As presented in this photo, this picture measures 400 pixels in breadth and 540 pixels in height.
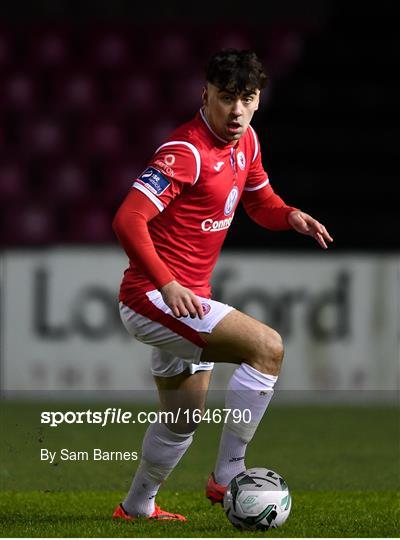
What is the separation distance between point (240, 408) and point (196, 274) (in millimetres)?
504

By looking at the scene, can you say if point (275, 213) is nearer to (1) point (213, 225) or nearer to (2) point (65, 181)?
(1) point (213, 225)

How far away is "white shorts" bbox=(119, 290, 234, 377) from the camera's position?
A: 4395mm

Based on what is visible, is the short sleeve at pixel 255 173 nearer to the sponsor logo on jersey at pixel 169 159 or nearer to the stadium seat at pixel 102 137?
the sponsor logo on jersey at pixel 169 159

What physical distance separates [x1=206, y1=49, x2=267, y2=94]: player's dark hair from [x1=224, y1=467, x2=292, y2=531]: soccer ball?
1279mm

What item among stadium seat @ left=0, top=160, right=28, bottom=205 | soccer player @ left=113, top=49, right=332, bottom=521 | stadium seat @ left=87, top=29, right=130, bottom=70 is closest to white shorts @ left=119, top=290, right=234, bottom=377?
soccer player @ left=113, top=49, right=332, bottom=521

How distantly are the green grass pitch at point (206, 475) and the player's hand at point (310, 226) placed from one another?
991 mm

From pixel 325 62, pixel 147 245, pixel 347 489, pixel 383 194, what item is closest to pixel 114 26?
pixel 325 62

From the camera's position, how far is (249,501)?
4.34m

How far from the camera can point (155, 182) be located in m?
4.35

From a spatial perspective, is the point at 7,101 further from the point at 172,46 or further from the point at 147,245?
the point at 147,245

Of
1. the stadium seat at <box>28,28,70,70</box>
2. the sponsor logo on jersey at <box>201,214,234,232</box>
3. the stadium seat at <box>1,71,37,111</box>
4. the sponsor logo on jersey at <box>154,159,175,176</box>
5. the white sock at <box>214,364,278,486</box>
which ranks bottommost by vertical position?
the stadium seat at <box>1,71,37,111</box>

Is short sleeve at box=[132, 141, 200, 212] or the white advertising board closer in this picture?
short sleeve at box=[132, 141, 200, 212]

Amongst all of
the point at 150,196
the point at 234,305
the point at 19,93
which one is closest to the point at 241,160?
the point at 150,196

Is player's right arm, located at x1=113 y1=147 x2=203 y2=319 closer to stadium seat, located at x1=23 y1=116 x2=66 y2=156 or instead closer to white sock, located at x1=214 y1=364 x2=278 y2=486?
white sock, located at x1=214 y1=364 x2=278 y2=486
